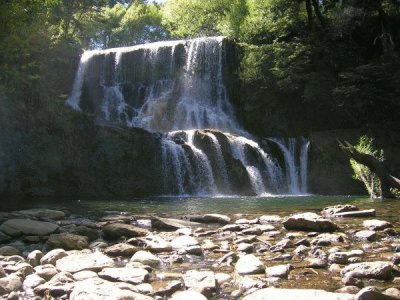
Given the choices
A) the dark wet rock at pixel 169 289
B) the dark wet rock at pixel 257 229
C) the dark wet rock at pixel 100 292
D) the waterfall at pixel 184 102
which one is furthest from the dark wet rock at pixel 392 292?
the waterfall at pixel 184 102

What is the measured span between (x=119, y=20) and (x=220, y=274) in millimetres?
63924

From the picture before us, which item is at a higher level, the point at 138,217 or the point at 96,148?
the point at 96,148

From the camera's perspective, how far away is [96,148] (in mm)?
19812

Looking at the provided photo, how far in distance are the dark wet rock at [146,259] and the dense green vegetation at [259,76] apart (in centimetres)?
1053

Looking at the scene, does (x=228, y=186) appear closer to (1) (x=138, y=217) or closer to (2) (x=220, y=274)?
(1) (x=138, y=217)

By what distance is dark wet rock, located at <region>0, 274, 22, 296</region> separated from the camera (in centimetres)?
452

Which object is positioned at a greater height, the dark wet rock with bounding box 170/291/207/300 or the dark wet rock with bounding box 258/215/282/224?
→ the dark wet rock with bounding box 258/215/282/224

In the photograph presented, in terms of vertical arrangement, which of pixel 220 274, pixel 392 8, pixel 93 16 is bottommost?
pixel 220 274

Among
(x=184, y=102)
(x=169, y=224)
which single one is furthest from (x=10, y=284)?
(x=184, y=102)

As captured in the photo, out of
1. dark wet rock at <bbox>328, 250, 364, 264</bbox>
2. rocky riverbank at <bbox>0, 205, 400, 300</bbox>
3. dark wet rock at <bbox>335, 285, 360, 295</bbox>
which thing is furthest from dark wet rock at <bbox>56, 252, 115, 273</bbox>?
dark wet rock at <bbox>328, 250, 364, 264</bbox>

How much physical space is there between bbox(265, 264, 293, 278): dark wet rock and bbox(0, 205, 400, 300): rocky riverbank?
0.01 meters

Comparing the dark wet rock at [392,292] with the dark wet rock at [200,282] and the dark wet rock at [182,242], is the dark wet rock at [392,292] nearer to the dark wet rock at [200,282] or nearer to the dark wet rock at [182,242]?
the dark wet rock at [200,282]

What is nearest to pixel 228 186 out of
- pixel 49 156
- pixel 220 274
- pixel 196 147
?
pixel 196 147

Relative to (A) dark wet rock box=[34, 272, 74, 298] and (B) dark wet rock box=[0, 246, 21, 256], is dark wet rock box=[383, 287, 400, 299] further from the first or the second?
(B) dark wet rock box=[0, 246, 21, 256]
